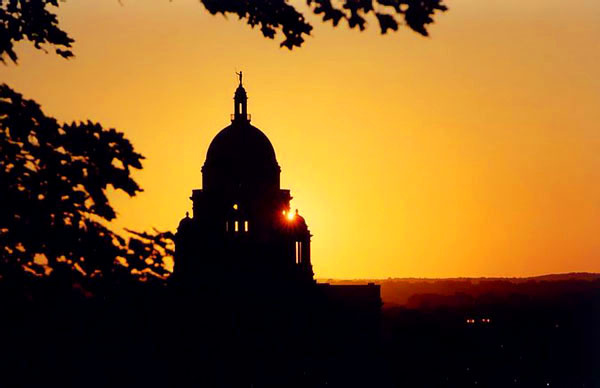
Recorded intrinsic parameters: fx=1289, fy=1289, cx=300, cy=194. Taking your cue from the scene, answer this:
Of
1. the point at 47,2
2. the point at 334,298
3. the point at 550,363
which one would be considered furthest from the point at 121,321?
the point at 550,363

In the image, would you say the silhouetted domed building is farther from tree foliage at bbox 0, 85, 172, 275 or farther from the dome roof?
tree foliage at bbox 0, 85, 172, 275

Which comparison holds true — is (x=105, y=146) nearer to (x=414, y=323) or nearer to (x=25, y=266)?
(x=25, y=266)


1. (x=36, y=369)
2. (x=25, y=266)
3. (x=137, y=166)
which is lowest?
(x=36, y=369)

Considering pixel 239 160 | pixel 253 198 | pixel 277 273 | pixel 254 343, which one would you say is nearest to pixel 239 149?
pixel 239 160

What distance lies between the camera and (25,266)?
13523mm

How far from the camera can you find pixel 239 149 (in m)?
67.7

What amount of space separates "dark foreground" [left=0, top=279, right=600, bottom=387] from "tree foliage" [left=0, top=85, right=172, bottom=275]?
1.44ft

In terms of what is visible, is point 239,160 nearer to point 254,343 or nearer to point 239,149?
point 239,149

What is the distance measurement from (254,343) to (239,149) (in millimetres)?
21738

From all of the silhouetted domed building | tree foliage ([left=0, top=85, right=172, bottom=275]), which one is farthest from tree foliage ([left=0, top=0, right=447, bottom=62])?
the silhouetted domed building

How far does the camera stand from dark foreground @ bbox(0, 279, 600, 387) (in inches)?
549

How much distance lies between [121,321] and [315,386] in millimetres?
45340

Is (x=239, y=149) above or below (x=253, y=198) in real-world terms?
above

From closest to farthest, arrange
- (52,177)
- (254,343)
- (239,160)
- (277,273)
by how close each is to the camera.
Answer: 1. (52,177)
2. (254,343)
3. (277,273)
4. (239,160)
